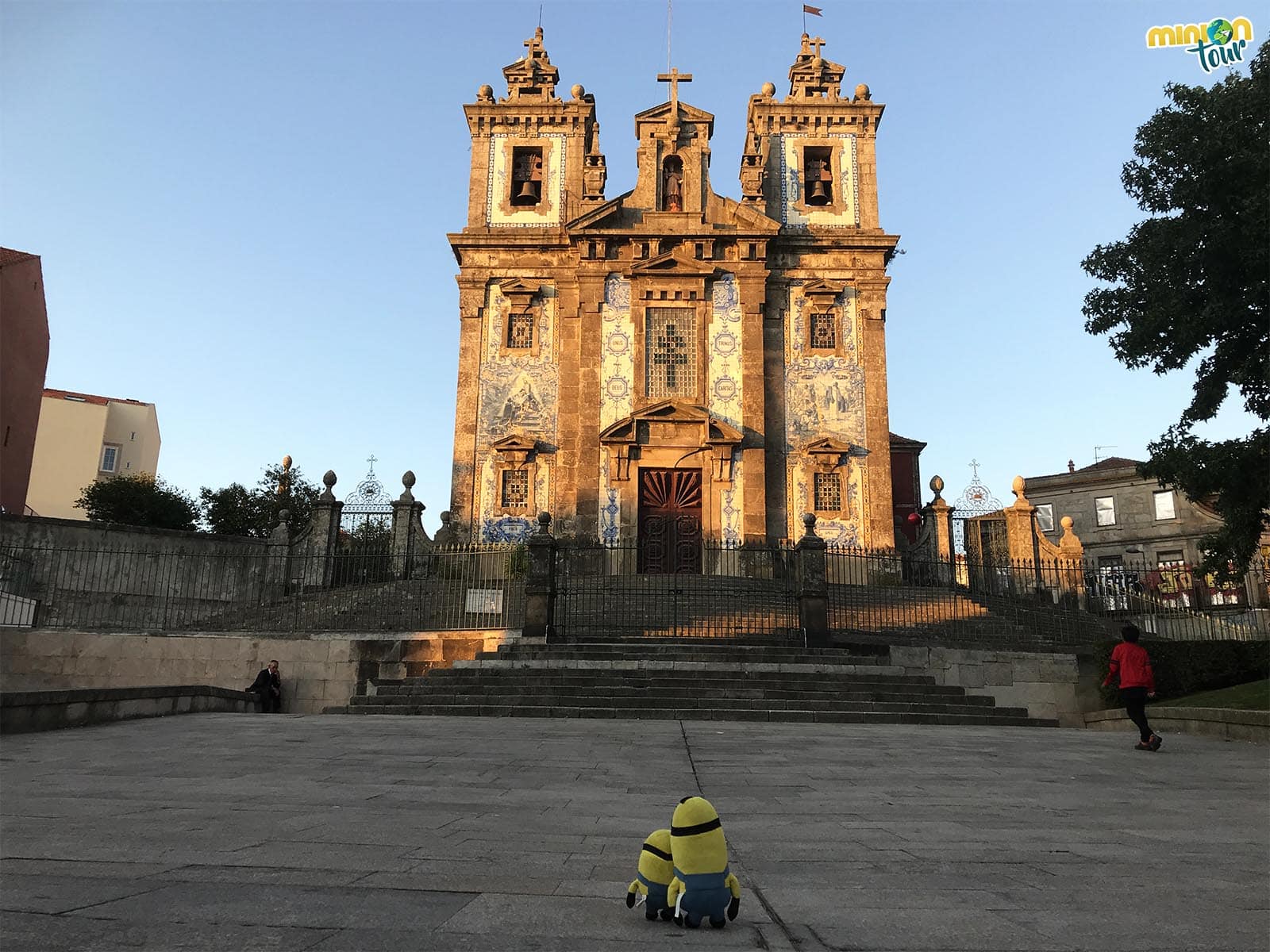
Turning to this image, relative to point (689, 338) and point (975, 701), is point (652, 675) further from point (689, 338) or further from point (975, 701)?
point (689, 338)

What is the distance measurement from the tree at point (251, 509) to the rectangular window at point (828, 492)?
17488mm

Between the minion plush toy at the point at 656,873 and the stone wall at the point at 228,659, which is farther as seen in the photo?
the stone wall at the point at 228,659

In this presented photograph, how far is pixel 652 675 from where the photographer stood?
42.3 ft

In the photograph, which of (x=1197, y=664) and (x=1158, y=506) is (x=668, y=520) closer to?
(x=1197, y=664)

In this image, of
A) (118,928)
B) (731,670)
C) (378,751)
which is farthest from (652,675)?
(118,928)

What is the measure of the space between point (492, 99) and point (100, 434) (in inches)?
1068

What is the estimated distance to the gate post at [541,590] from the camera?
14922mm

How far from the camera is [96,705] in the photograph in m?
10.1

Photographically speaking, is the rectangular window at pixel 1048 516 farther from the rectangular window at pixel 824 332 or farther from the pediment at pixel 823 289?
the pediment at pixel 823 289

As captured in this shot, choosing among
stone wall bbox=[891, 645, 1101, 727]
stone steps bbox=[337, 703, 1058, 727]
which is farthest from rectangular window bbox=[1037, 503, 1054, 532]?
stone steps bbox=[337, 703, 1058, 727]

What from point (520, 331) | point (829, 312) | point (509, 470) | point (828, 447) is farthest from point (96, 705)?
point (829, 312)

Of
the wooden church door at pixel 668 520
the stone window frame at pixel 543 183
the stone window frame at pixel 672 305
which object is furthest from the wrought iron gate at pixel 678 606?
the stone window frame at pixel 543 183

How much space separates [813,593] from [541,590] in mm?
4803

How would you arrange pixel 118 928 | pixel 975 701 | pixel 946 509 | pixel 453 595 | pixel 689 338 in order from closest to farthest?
1. pixel 118 928
2. pixel 975 701
3. pixel 453 595
4. pixel 946 509
5. pixel 689 338
